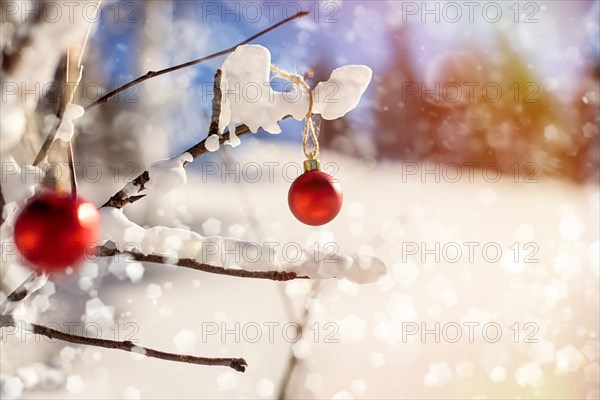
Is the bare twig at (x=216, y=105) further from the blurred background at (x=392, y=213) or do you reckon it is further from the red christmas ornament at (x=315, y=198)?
the blurred background at (x=392, y=213)

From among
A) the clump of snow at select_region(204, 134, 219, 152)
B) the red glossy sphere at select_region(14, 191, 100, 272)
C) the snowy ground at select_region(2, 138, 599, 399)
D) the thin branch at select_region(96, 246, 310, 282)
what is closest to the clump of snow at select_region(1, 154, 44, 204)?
the red glossy sphere at select_region(14, 191, 100, 272)

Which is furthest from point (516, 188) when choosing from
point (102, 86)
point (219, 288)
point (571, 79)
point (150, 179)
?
point (150, 179)

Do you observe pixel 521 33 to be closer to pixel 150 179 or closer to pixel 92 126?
A: pixel 92 126

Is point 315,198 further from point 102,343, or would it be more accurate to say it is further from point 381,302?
point 381,302

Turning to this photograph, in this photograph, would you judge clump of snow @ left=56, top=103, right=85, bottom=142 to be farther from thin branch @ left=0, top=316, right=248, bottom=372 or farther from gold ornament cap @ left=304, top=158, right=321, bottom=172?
gold ornament cap @ left=304, top=158, right=321, bottom=172

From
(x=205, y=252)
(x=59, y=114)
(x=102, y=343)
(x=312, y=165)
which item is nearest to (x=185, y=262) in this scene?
(x=205, y=252)

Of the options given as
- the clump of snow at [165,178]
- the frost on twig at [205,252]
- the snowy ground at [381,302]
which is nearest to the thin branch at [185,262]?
the frost on twig at [205,252]

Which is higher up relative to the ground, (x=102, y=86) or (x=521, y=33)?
(x=521, y=33)
